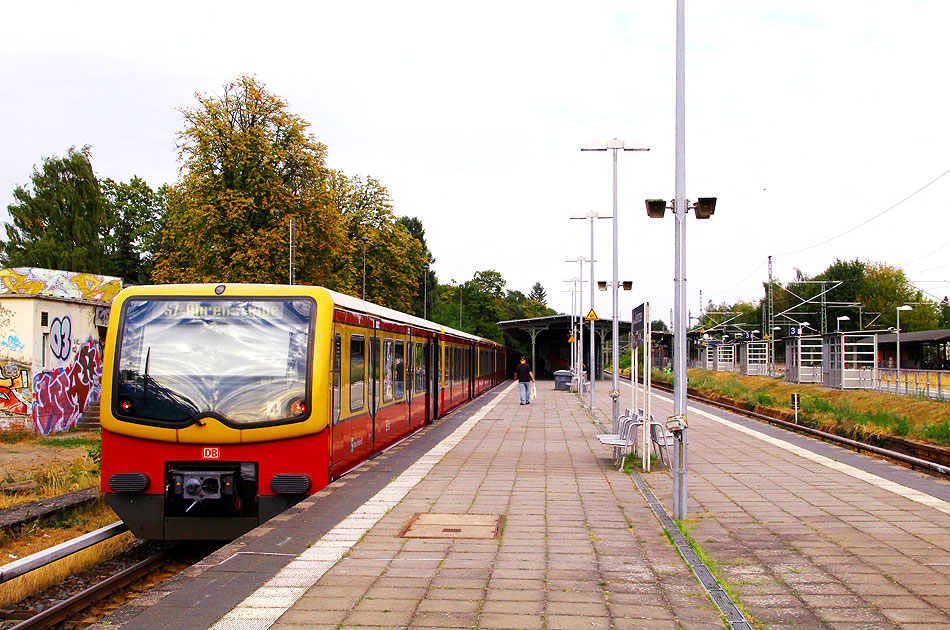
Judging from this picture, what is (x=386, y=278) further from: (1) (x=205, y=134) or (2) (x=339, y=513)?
(2) (x=339, y=513)

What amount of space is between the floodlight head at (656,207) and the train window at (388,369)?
476cm

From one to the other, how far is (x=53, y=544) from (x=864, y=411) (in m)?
→ 19.9

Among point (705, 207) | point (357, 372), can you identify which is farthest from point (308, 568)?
point (705, 207)

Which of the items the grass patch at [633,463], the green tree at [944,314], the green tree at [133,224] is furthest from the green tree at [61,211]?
the green tree at [944,314]

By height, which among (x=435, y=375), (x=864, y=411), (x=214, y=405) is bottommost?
(x=864, y=411)

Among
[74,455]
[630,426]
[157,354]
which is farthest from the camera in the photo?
[74,455]

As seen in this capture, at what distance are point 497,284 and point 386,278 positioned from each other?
Result: 68960 millimetres

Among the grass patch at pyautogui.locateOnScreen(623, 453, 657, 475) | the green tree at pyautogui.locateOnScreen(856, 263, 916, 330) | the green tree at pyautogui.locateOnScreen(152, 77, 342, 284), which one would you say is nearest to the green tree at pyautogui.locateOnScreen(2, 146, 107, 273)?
the green tree at pyautogui.locateOnScreen(152, 77, 342, 284)

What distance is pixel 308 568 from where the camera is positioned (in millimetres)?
6047

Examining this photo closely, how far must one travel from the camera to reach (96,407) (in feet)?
74.5

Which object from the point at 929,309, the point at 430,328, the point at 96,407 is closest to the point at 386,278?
the point at 96,407

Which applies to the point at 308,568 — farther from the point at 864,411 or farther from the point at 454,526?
the point at 864,411

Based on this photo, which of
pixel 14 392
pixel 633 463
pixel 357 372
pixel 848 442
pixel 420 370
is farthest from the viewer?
pixel 14 392

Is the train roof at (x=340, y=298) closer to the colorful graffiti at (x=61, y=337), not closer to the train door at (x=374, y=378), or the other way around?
the train door at (x=374, y=378)
